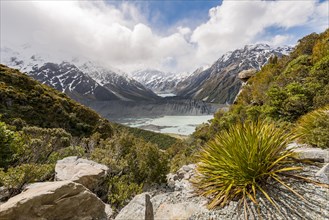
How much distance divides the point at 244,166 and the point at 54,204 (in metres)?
3.96

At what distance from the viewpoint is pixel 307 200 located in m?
3.75

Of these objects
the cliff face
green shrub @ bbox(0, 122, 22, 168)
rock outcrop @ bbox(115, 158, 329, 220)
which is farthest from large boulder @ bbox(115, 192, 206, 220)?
the cliff face

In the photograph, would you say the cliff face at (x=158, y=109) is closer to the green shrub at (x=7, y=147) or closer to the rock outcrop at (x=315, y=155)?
the green shrub at (x=7, y=147)

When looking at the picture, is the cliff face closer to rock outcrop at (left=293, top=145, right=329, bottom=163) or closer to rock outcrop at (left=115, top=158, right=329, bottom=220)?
rock outcrop at (left=293, top=145, right=329, bottom=163)

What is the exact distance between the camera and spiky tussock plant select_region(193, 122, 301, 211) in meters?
4.30

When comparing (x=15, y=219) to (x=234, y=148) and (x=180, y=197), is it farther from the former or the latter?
(x=234, y=148)

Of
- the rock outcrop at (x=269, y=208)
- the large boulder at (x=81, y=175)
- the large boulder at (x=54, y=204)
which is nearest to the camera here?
the rock outcrop at (x=269, y=208)

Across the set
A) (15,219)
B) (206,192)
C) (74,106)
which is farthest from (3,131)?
(74,106)

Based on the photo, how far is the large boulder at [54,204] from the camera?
12.6ft

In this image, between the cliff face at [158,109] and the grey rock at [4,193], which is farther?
the cliff face at [158,109]

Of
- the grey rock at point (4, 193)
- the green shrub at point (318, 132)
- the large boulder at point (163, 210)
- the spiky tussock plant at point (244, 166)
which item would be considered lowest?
the grey rock at point (4, 193)

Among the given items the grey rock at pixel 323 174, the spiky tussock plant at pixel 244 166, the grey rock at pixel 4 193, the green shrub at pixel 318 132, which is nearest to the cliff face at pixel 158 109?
the green shrub at pixel 318 132

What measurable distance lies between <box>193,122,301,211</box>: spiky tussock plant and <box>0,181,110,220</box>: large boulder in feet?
8.57

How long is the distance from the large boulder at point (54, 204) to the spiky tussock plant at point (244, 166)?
2614 millimetres
